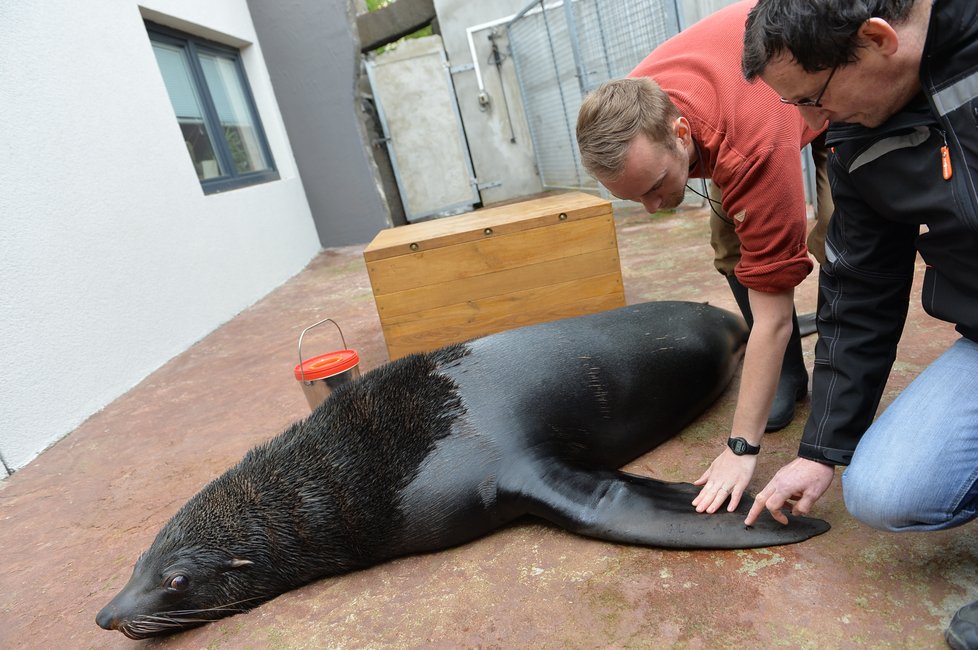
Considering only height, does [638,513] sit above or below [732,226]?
below

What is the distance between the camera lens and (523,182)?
36.7ft

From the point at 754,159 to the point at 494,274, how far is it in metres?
2.01

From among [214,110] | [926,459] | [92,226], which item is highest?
[214,110]

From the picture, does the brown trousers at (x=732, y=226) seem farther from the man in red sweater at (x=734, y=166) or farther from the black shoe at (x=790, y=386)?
the man in red sweater at (x=734, y=166)

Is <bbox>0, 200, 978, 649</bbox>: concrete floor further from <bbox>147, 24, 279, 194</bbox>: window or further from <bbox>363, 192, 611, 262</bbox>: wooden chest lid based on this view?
<bbox>147, 24, 279, 194</bbox>: window

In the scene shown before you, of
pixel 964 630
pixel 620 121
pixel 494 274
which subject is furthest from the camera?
pixel 494 274

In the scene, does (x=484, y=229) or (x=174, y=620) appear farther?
(x=484, y=229)

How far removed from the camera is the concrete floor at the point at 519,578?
154 centimetres

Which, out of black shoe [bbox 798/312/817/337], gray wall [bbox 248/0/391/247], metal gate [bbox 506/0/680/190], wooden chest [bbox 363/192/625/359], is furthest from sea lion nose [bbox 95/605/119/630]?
gray wall [bbox 248/0/391/247]

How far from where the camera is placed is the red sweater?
176 cm

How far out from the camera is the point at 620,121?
5.70 feet

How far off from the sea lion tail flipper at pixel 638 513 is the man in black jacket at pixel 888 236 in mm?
80

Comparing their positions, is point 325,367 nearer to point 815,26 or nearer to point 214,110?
point 815,26

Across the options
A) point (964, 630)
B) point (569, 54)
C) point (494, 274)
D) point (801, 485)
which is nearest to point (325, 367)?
point (494, 274)
